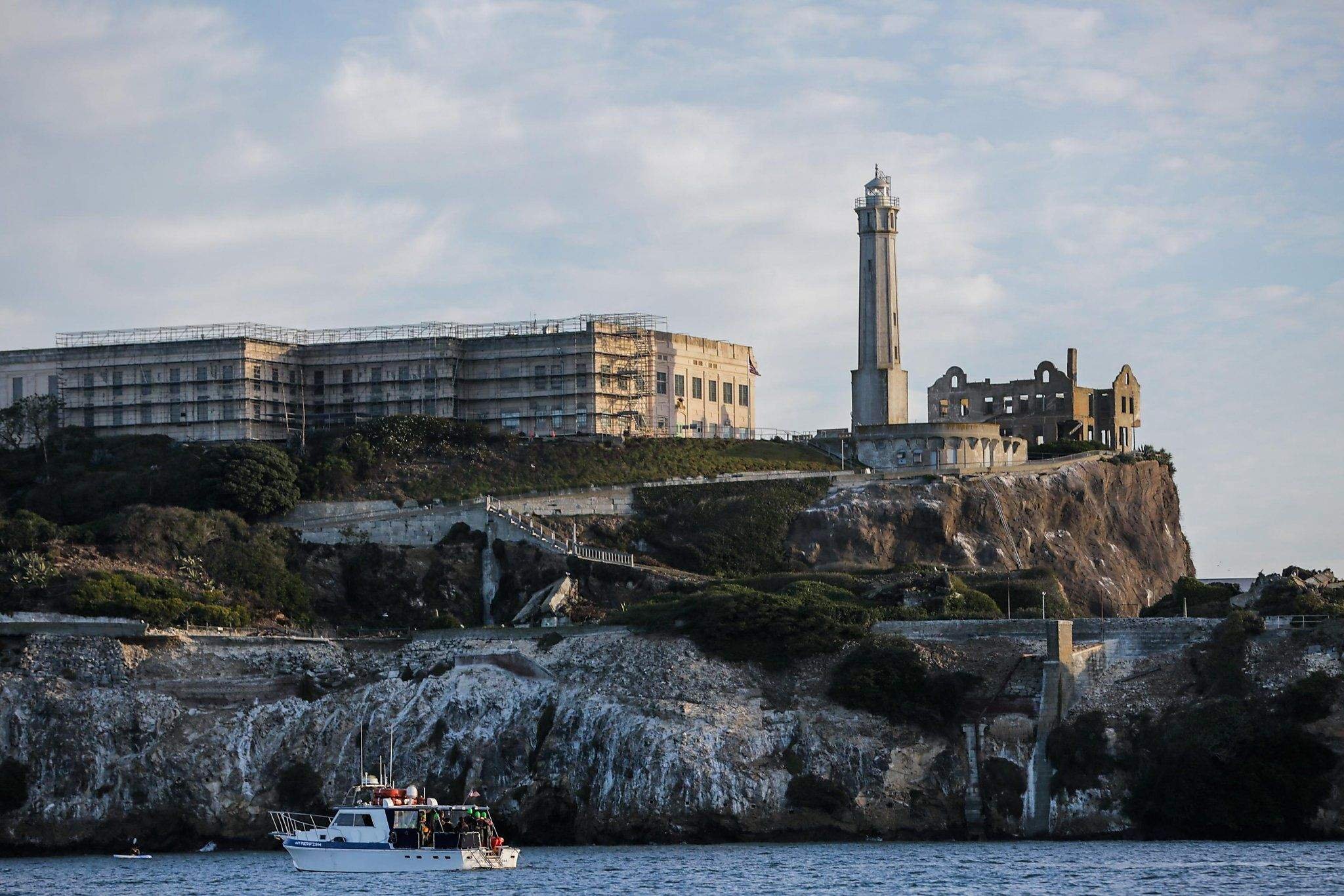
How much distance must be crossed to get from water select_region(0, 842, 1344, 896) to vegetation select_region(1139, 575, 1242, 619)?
2065cm

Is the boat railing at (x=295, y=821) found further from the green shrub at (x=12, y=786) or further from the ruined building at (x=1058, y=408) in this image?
the ruined building at (x=1058, y=408)

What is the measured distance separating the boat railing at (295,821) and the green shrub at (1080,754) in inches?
1195

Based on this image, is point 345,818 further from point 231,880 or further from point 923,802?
point 923,802

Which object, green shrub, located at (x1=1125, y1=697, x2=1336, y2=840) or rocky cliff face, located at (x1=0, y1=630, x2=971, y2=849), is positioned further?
rocky cliff face, located at (x1=0, y1=630, x2=971, y2=849)

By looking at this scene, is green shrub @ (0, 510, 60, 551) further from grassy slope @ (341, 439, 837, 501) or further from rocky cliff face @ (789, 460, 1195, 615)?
rocky cliff face @ (789, 460, 1195, 615)

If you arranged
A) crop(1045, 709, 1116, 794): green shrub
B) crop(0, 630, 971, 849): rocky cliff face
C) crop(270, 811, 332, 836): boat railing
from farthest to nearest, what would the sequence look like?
crop(0, 630, 971, 849): rocky cliff face
crop(270, 811, 332, 836): boat railing
crop(1045, 709, 1116, 794): green shrub

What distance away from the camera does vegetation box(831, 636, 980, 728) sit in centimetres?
10012

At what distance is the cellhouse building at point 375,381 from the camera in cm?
14888

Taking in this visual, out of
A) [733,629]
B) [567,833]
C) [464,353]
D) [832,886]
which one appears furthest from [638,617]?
[464,353]

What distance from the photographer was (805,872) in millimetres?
84625

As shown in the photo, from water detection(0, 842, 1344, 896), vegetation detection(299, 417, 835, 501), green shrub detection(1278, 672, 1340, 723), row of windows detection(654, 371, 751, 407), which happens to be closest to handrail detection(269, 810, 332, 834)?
water detection(0, 842, 1344, 896)

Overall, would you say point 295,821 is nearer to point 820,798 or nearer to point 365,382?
point 820,798

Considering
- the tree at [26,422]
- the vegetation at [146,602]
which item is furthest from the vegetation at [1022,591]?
the tree at [26,422]

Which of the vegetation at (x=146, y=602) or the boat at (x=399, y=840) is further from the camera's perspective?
the vegetation at (x=146, y=602)
